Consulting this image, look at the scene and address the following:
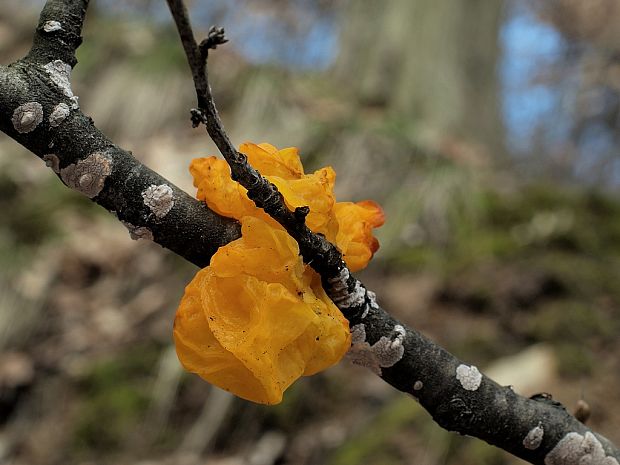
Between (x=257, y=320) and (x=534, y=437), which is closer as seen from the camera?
(x=257, y=320)

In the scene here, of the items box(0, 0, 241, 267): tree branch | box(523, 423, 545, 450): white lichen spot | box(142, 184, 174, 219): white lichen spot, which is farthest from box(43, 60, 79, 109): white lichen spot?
box(523, 423, 545, 450): white lichen spot

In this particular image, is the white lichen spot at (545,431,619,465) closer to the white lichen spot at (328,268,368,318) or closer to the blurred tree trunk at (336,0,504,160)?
the white lichen spot at (328,268,368,318)

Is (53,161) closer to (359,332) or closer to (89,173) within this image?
(89,173)

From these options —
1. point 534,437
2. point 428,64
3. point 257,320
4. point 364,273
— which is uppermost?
point 428,64

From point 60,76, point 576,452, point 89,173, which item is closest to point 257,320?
point 89,173

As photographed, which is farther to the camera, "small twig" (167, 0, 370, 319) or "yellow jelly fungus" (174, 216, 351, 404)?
"yellow jelly fungus" (174, 216, 351, 404)

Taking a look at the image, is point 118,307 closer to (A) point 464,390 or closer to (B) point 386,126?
(B) point 386,126
